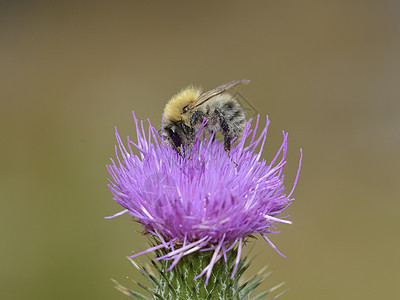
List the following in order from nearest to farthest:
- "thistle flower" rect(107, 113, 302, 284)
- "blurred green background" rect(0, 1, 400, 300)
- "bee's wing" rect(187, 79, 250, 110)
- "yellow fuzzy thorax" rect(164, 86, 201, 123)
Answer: "thistle flower" rect(107, 113, 302, 284)
"bee's wing" rect(187, 79, 250, 110)
"yellow fuzzy thorax" rect(164, 86, 201, 123)
"blurred green background" rect(0, 1, 400, 300)

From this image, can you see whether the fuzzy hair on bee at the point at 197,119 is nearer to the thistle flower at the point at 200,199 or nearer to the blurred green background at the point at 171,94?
the thistle flower at the point at 200,199

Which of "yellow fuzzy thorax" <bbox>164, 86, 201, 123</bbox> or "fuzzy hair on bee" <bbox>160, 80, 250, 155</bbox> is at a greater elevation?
"yellow fuzzy thorax" <bbox>164, 86, 201, 123</bbox>

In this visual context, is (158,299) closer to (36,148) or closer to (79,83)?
(36,148)

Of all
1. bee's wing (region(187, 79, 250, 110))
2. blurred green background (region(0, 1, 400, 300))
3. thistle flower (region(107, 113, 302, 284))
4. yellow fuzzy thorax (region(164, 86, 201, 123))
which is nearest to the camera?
thistle flower (region(107, 113, 302, 284))

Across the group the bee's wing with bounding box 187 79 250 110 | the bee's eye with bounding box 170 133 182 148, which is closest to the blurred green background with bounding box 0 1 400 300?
the bee's eye with bounding box 170 133 182 148

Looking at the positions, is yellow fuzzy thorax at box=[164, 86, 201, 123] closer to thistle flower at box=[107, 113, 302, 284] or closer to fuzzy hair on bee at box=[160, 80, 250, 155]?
fuzzy hair on bee at box=[160, 80, 250, 155]

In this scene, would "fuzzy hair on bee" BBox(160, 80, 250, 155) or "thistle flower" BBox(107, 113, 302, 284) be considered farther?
"fuzzy hair on bee" BBox(160, 80, 250, 155)

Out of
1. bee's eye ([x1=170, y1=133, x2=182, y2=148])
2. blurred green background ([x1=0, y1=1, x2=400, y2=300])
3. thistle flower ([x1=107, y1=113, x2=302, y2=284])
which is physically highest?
blurred green background ([x1=0, y1=1, x2=400, y2=300])
